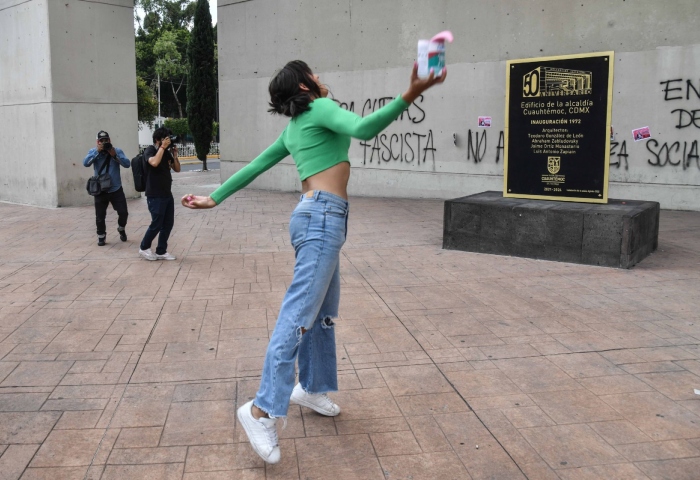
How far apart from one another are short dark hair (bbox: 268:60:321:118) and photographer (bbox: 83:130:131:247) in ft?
21.0

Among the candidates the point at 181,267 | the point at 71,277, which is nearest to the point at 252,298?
the point at 181,267

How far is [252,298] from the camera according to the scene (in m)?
6.27

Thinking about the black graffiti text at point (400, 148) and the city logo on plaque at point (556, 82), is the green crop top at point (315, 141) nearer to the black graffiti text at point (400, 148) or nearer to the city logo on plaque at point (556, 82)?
the city logo on plaque at point (556, 82)

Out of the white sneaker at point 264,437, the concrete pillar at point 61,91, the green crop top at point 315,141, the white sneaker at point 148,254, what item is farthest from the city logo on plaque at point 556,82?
the concrete pillar at point 61,91

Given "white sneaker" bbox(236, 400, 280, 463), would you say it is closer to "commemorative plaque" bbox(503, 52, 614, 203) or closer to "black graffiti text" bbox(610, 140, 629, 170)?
"commemorative plaque" bbox(503, 52, 614, 203)

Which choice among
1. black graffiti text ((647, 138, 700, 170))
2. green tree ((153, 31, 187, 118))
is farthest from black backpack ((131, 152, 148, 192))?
green tree ((153, 31, 187, 118))

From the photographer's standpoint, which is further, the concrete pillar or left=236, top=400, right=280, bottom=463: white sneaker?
the concrete pillar

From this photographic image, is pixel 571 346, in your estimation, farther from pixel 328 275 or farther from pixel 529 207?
pixel 529 207

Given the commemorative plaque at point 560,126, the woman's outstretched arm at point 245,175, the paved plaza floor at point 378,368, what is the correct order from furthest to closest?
1. the commemorative plaque at point 560,126
2. the woman's outstretched arm at point 245,175
3. the paved plaza floor at point 378,368

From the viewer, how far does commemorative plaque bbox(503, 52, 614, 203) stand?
24.8 ft

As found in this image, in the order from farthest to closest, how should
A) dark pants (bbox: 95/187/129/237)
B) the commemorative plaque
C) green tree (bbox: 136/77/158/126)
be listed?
green tree (bbox: 136/77/158/126)
dark pants (bbox: 95/187/129/237)
the commemorative plaque

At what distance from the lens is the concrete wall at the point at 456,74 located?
11.1 m

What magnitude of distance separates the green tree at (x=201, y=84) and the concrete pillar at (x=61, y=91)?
10545mm

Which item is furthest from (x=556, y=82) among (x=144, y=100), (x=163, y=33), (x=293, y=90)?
(x=163, y=33)
